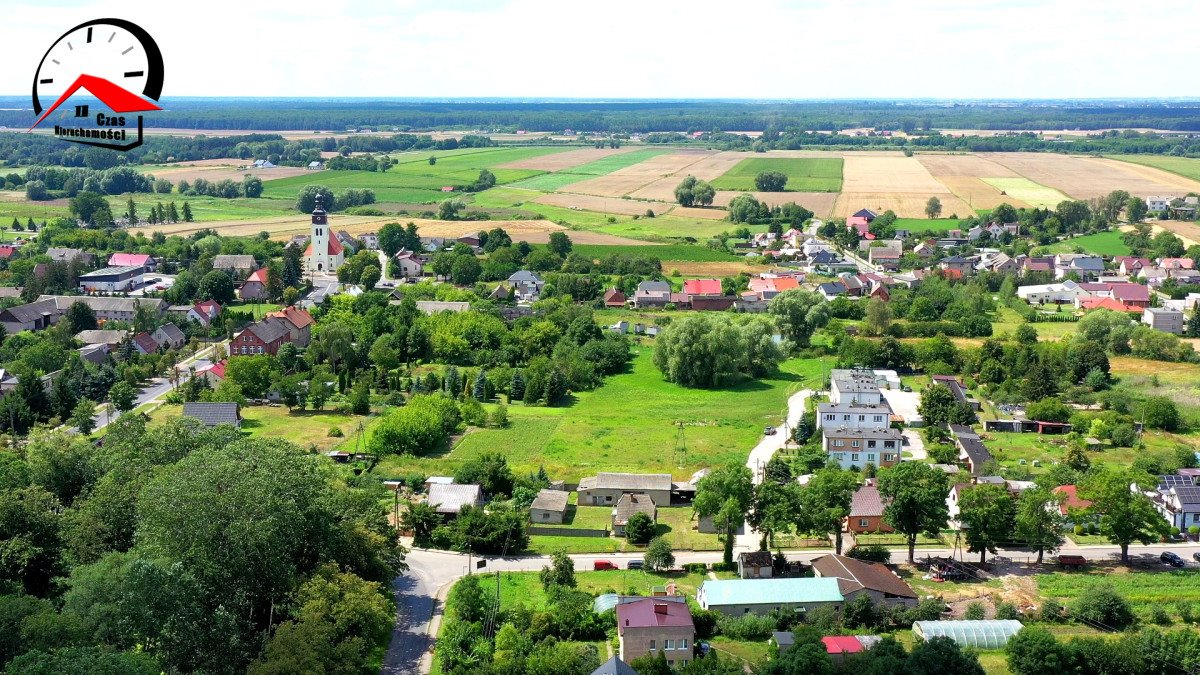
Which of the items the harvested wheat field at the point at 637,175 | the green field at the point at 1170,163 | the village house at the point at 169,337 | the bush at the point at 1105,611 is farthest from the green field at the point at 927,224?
the bush at the point at 1105,611

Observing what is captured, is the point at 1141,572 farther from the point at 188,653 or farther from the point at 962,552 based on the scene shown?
the point at 188,653

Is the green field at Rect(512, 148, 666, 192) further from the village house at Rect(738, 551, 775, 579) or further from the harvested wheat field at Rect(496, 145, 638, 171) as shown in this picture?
the village house at Rect(738, 551, 775, 579)

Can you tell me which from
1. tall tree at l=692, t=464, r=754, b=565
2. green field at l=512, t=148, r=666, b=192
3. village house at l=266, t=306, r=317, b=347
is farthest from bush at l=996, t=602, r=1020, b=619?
green field at l=512, t=148, r=666, b=192

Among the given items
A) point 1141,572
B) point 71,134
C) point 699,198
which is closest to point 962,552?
point 1141,572

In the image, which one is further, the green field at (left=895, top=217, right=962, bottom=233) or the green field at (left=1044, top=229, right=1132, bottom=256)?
the green field at (left=895, top=217, right=962, bottom=233)

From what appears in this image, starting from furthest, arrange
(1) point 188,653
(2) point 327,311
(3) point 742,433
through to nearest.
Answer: (2) point 327,311
(3) point 742,433
(1) point 188,653

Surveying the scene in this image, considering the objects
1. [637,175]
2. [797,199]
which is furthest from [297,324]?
[637,175]

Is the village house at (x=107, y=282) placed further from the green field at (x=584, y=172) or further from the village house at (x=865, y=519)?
the green field at (x=584, y=172)
